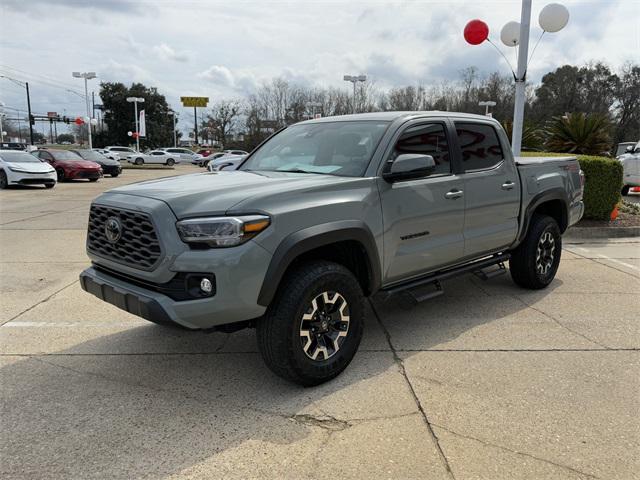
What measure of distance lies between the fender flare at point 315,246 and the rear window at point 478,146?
155 centimetres

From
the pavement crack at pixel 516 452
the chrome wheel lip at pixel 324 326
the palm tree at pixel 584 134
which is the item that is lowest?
the pavement crack at pixel 516 452

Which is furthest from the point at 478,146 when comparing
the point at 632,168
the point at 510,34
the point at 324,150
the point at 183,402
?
the point at 632,168

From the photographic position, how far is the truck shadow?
2676 millimetres

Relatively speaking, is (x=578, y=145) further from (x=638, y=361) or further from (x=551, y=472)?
(x=551, y=472)

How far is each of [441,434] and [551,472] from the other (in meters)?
0.59

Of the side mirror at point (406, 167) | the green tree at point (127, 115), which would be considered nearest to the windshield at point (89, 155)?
the side mirror at point (406, 167)

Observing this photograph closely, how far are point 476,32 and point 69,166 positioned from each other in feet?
62.4

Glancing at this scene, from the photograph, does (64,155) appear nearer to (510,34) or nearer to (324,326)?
(510,34)

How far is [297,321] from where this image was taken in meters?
3.17

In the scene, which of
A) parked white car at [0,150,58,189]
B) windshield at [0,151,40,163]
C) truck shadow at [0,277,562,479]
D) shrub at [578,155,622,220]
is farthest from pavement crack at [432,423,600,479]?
windshield at [0,151,40,163]

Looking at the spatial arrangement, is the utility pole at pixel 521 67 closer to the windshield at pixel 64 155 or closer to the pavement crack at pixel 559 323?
the pavement crack at pixel 559 323

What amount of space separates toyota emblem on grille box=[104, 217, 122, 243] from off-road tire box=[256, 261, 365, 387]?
1116mm

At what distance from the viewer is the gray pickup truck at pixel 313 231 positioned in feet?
9.73

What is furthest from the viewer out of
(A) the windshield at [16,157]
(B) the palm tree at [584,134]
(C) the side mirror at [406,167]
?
(A) the windshield at [16,157]
